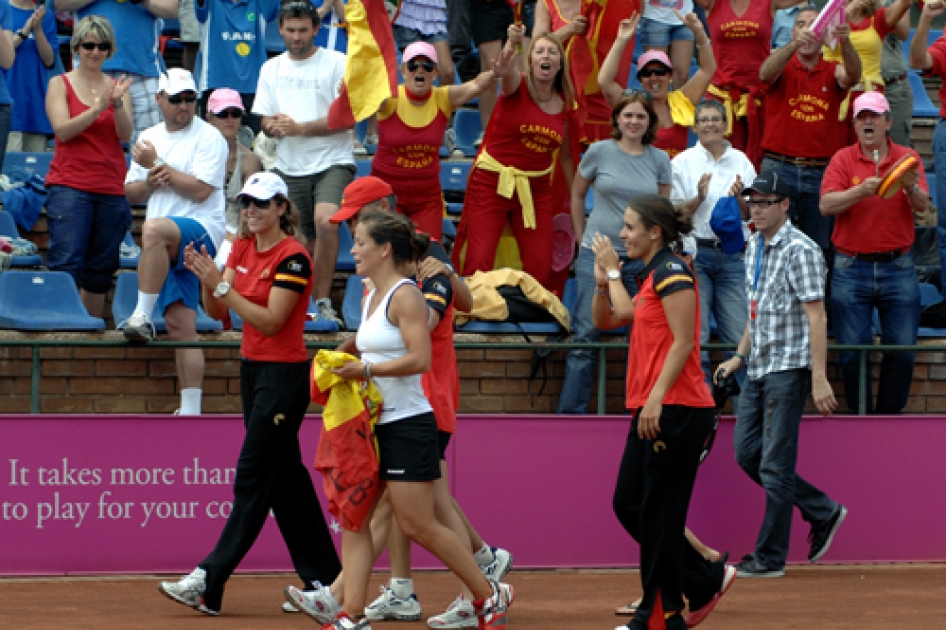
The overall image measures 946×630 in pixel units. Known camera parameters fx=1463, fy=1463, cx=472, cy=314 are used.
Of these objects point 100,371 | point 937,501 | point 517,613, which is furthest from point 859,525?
point 100,371

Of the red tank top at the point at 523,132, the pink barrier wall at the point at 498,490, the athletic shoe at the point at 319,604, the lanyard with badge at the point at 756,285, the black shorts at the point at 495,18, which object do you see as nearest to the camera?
the athletic shoe at the point at 319,604

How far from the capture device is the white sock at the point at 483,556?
23.9 ft

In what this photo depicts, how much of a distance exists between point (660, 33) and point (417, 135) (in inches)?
99.9

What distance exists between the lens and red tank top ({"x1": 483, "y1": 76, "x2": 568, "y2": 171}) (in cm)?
1027

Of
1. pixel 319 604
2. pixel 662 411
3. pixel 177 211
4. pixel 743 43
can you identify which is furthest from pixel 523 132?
pixel 319 604

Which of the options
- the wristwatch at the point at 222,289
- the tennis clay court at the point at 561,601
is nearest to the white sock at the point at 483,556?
the tennis clay court at the point at 561,601

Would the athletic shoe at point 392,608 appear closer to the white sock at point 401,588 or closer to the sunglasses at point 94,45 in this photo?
the white sock at point 401,588

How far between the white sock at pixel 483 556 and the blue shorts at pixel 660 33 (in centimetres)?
546

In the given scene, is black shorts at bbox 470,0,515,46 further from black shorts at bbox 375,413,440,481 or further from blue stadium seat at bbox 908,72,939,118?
black shorts at bbox 375,413,440,481

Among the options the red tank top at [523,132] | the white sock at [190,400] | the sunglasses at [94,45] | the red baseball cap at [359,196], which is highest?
the sunglasses at [94,45]

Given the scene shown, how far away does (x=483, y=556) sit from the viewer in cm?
729

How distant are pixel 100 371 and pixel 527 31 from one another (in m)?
5.27

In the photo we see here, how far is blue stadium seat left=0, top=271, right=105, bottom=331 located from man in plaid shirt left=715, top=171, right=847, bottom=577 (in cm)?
407

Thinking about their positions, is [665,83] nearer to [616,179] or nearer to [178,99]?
[616,179]
